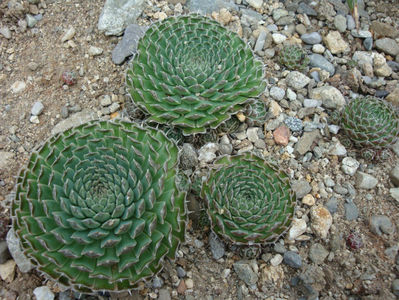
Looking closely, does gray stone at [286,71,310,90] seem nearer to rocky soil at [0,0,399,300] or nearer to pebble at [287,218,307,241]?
rocky soil at [0,0,399,300]

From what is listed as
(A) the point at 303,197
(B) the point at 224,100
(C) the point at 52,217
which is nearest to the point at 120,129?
(C) the point at 52,217

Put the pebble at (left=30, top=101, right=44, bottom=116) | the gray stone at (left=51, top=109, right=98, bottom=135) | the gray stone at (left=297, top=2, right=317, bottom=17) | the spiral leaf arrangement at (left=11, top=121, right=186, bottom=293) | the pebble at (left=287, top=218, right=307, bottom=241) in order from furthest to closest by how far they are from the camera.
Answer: the gray stone at (left=297, top=2, right=317, bottom=17) < the pebble at (left=30, top=101, right=44, bottom=116) < the gray stone at (left=51, top=109, right=98, bottom=135) < the pebble at (left=287, top=218, right=307, bottom=241) < the spiral leaf arrangement at (left=11, top=121, right=186, bottom=293)

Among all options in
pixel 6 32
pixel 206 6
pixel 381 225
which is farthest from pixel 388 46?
pixel 6 32

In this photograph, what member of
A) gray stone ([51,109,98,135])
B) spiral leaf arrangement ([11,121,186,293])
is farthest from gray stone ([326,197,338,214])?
gray stone ([51,109,98,135])

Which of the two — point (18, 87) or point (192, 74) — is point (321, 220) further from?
point (18, 87)

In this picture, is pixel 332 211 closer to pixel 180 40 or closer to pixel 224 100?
pixel 224 100
